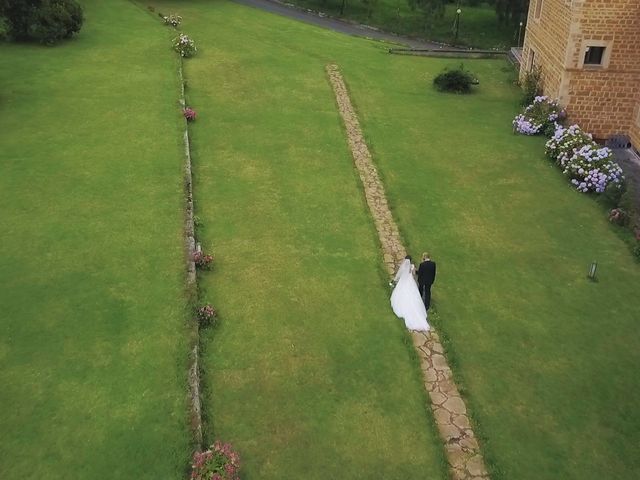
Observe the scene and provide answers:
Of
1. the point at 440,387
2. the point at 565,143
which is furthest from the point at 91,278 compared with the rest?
the point at 565,143

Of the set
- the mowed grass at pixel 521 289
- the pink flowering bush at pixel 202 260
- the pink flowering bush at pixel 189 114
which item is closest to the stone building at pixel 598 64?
the mowed grass at pixel 521 289

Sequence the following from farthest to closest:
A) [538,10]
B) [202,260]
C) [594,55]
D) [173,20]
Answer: [173,20]
[538,10]
[594,55]
[202,260]

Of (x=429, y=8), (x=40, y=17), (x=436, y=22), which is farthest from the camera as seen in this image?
(x=436, y=22)

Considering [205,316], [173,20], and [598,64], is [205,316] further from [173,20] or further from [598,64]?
[173,20]

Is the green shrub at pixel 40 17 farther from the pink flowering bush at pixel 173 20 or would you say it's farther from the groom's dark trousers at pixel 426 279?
the groom's dark trousers at pixel 426 279

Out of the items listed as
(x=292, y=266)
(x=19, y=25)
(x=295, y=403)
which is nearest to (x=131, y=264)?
(x=292, y=266)
